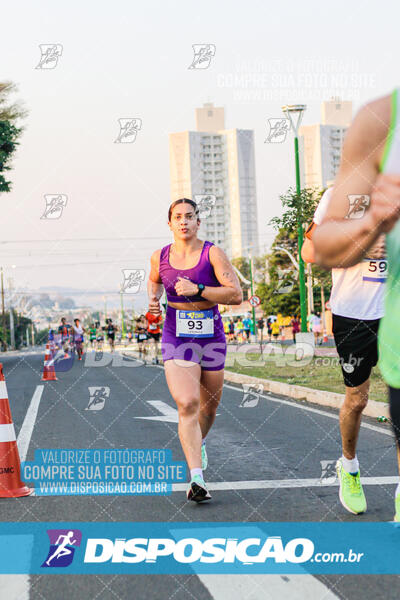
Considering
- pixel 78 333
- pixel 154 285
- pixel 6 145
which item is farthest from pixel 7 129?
pixel 154 285

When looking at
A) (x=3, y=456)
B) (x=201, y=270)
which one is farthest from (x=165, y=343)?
(x=3, y=456)

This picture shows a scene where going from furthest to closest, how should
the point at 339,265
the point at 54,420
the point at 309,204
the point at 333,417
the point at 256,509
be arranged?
the point at 309,204 < the point at 54,420 < the point at 333,417 < the point at 256,509 < the point at 339,265

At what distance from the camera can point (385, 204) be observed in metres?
2.05

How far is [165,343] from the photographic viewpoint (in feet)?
18.5

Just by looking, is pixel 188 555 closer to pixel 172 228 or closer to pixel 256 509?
pixel 256 509

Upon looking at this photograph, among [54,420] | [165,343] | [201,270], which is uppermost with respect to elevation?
[201,270]

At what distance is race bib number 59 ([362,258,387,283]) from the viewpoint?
439cm

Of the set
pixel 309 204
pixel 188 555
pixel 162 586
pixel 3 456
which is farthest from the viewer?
pixel 309 204

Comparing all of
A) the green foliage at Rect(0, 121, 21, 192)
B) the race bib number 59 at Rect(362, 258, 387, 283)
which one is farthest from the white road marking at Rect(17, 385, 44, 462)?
the green foliage at Rect(0, 121, 21, 192)

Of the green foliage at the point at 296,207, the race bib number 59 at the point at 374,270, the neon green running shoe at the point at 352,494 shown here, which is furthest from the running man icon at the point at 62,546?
the green foliage at the point at 296,207

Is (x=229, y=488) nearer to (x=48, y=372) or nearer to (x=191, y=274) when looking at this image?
(x=191, y=274)

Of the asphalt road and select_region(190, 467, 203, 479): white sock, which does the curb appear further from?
select_region(190, 467, 203, 479): white sock

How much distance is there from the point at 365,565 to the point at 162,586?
0.96 m

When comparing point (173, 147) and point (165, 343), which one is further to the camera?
point (173, 147)
